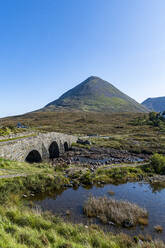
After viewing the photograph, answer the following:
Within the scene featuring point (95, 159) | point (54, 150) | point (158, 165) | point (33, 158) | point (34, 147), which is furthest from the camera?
point (54, 150)

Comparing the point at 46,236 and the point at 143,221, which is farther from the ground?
the point at 46,236

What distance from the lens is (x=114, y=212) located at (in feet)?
42.0

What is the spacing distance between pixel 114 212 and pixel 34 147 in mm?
19056

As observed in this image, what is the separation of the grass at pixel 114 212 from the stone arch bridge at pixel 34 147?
1342cm

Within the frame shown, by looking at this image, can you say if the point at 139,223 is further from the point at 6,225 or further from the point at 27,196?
the point at 27,196

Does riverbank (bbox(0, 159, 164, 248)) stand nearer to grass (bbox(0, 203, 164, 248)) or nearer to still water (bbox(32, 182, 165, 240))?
grass (bbox(0, 203, 164, 248))

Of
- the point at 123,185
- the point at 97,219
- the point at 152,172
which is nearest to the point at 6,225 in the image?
the point at 97,219

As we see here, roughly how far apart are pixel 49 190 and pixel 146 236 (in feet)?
36.8

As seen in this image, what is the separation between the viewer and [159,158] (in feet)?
91.1

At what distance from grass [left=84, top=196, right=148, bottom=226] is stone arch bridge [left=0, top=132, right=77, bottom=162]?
44.0 ft

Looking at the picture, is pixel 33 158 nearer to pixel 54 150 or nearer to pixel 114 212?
pixel 54 150

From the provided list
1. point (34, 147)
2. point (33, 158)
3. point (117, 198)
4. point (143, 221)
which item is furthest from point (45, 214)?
point (33, 158)

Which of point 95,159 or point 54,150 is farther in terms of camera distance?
point 54,150

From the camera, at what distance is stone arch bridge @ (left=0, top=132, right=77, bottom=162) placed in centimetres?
2200
